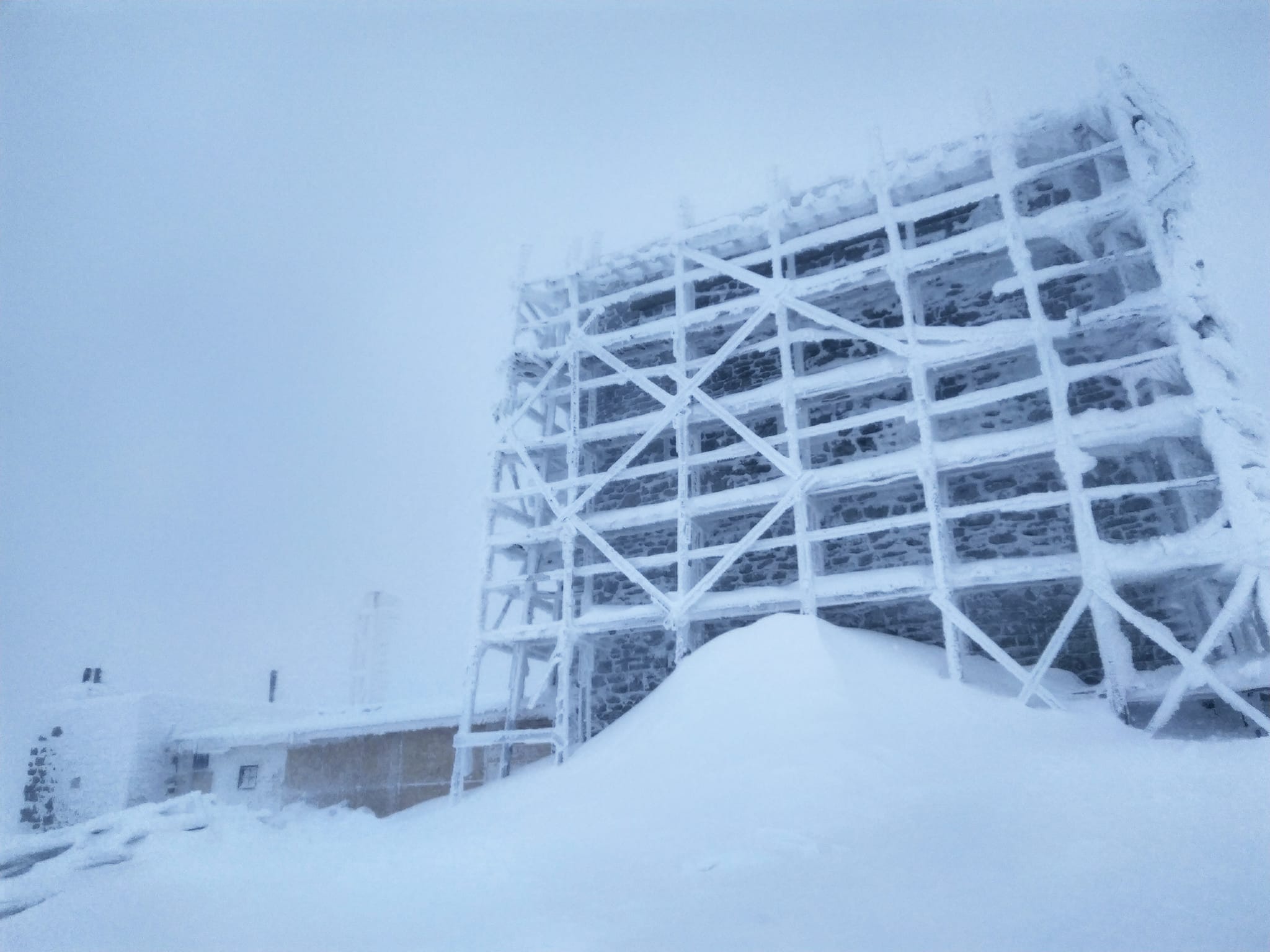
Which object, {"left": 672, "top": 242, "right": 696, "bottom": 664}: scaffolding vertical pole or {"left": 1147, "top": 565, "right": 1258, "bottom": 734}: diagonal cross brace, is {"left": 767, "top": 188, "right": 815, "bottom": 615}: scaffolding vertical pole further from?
{"left": 1147, "top": 565, "right": 1258, "bottom": 734}: diagonal cross brace

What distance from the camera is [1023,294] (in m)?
10.0

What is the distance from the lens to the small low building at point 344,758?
12.6 metres

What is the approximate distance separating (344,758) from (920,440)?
1118 cm

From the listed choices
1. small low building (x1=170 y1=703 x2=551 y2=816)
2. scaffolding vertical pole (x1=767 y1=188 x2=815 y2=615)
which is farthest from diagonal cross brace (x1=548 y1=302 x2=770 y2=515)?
small low building (x1=170 y1=703 x2=551 y2=816)

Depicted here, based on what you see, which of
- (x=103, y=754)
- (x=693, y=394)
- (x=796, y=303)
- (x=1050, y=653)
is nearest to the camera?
(x=1050, y=653)

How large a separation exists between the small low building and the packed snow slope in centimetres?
453

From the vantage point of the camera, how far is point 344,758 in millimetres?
13773

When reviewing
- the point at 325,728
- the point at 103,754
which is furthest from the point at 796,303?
the point at 103,754

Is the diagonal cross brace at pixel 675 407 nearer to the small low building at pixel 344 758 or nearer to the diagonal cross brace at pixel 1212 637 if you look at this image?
the small low building at pixel 344 758

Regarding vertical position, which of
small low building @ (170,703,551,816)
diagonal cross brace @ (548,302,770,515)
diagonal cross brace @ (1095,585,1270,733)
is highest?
diagonal cross brace @ (548,302,770,515)

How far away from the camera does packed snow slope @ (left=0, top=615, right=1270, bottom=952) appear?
12.0ft

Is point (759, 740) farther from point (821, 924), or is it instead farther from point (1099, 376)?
point (1099, 376)

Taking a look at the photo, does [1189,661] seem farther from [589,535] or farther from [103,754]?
[103,754]

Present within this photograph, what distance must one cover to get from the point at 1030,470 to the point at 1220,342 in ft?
7.47
